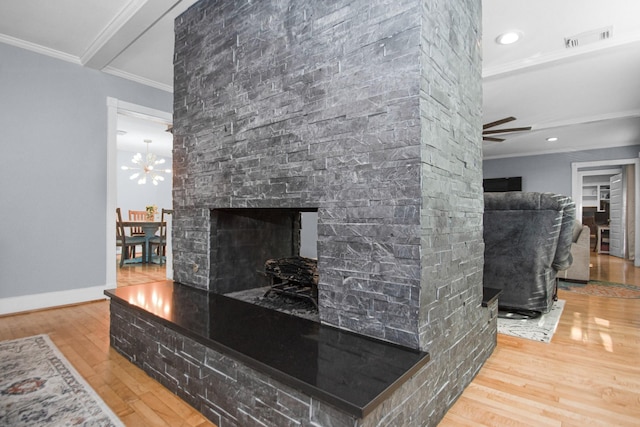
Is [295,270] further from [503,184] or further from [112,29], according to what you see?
[503,184]

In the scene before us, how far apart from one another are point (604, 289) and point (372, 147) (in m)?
4.22

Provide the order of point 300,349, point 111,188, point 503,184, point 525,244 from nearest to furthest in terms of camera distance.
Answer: point 300,349
point 525,244
point 111,188
point 503,184

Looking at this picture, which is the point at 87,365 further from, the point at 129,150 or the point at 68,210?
the point at 129,150

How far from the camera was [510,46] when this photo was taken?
3.01m

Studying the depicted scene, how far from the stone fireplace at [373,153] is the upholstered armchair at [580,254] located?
9.60ft

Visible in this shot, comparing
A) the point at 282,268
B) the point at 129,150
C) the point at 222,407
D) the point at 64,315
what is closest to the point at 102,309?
the point at 64,315

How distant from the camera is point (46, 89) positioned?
313cm

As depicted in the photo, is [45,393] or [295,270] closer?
[45,393]

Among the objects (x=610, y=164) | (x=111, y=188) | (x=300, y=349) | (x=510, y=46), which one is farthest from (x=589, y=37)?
(x=610, y=164)

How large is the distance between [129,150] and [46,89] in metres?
5.09

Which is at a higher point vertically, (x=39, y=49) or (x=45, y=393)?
(x=39, y=49)

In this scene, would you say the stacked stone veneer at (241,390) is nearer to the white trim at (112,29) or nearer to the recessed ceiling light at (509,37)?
the white trim at (112,29)

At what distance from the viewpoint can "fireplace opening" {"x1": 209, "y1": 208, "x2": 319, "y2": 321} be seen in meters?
2.00

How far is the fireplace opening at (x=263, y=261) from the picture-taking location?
2004mm
